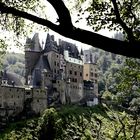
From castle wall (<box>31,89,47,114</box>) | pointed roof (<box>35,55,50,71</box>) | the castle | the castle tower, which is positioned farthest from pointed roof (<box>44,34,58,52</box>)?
castle wall (<box>31,89,47,114</box>)

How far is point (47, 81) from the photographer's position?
89062 mm

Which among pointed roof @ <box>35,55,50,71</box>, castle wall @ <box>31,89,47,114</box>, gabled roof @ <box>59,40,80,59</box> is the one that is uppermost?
gabled roof @ <box>59,40,80,59</box>

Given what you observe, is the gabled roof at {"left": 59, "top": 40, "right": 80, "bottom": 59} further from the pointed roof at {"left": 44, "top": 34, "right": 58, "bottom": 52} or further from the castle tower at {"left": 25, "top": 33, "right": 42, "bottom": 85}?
the castle tower at {"left": 25, "top": 33, "right": 42, "bottom": 85}

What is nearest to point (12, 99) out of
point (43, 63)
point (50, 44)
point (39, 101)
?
point (39, 101)

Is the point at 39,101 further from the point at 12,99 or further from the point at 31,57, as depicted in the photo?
the point at 31,57

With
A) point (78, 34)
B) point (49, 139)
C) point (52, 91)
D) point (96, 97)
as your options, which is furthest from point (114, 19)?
point (96, 97)

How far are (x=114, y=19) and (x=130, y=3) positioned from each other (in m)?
1.20

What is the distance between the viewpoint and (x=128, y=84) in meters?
12.6

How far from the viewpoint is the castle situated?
255 feet

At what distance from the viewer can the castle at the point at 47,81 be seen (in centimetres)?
7788

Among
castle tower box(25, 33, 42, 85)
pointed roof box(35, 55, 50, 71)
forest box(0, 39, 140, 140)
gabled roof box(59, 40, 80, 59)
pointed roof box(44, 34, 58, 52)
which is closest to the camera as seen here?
forest box(0, 39, 140, 140)

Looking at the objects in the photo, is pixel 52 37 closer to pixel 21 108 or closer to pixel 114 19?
pixel 21 108

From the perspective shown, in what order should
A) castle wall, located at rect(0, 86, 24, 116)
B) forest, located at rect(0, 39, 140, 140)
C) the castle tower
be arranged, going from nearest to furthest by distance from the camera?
forest, located at rect(0, 39, 140, 140), castle wall, located at rect(0, 86, 24, 116), the castle tower

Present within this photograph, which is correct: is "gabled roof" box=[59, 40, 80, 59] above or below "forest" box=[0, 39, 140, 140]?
above
